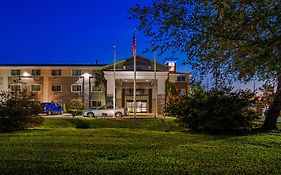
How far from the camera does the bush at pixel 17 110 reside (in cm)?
1688

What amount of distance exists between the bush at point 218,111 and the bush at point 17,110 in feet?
24.0

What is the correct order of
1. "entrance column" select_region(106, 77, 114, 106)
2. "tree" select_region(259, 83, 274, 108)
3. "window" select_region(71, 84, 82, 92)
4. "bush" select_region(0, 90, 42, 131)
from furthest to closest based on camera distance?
"window" select_region(71, 84, 82, 92), "entrance column" select_region(106, 77, 114, 106), "bush" select_region(0, 90, 42, 131), "tree" select_region(259, 83, 274, 108)

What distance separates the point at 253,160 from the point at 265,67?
7.64ft

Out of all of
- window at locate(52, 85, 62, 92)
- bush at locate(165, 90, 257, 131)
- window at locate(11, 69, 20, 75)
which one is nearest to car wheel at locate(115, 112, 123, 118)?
window at locate(52, 85, 62, 92)

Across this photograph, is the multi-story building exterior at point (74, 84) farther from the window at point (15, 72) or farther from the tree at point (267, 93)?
the tree at point (267, 93)

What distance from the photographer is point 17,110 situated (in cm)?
1700

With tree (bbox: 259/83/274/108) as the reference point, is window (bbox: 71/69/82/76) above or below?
above

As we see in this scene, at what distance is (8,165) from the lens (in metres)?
7.36

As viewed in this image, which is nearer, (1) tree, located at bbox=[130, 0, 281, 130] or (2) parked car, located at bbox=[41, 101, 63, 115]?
(1) tree, located at bbox=[130, 0, 281, 130]

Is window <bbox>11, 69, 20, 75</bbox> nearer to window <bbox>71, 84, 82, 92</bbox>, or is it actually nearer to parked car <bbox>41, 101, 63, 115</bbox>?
window <bbox>71, 84, 82, 92</bbox>

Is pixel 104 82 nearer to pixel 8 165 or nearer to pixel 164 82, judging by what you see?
pixel 164 82

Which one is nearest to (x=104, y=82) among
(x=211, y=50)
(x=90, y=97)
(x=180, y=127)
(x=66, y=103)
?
(x=90, y=97)

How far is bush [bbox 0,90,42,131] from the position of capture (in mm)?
16875

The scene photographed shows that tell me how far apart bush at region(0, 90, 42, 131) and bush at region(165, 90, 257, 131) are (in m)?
7.32
